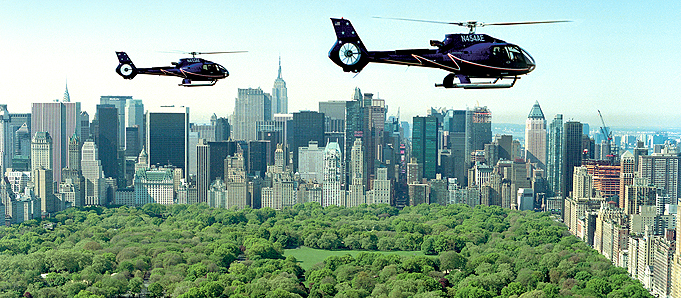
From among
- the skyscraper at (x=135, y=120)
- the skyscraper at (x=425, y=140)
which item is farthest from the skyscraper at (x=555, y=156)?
the skyscraper at (x=135, y=120)

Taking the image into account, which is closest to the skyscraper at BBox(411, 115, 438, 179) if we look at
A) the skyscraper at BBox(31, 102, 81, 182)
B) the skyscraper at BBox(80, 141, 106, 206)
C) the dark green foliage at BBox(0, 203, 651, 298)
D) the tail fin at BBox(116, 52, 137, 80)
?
the dark green foliage at BBox(0, 203, 651, 298)

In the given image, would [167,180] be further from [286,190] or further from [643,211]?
[643,211]

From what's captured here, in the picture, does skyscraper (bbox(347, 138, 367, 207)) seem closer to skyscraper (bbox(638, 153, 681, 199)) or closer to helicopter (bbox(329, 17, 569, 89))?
skyscraper (bbox(638, 153, 681, 199))

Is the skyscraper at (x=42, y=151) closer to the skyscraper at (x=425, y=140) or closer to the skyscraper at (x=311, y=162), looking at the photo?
the skyscraper at (x=311, y=162)

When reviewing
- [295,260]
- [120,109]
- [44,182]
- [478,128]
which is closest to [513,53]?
[295,260]

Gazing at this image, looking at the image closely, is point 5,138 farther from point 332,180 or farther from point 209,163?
point 332,180

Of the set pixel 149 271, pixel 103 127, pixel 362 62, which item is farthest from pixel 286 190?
pixel 362 62
